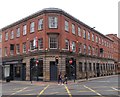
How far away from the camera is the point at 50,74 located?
37.2 meters

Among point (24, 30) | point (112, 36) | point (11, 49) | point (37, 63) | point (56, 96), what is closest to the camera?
point (56, 96)

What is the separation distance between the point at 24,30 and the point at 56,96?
29282mm

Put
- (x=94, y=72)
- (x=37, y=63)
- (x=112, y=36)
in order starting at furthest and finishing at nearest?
(x=112, y=36) → (x=94, y=72) → (x=37, y=63)

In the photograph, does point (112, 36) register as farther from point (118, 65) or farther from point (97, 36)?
point (97, 36)

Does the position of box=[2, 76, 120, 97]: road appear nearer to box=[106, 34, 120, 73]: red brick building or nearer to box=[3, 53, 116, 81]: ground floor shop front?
box=[3, 53, 116, 81]: ground floor shop front

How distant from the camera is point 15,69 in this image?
4647 centimetres

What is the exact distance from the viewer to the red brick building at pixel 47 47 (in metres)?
37.8

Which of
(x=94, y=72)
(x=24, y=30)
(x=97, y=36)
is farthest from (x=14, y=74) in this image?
(x=97, y=36)

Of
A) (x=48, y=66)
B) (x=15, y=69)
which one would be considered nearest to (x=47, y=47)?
(x=48, y=66)

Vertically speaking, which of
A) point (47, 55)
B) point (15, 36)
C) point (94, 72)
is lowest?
point (94, 72)

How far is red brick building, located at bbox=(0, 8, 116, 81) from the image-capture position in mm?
37750

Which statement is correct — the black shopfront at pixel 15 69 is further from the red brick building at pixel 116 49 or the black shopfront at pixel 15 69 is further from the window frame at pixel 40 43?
the red brick building at pixel 116 49

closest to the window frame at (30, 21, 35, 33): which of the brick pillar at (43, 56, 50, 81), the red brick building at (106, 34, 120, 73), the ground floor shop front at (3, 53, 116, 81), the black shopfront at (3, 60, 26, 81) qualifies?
the ground floor shop front at (3, 53, 116, 81)

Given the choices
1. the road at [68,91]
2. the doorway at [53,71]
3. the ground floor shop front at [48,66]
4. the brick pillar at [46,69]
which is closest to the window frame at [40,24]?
the ground floor shop front at [48,66]
